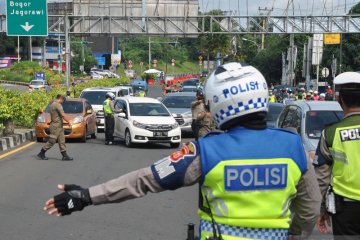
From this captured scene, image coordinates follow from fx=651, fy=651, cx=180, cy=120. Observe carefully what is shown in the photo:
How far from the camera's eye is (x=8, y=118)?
20172 mm

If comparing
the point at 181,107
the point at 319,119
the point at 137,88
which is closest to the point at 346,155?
the point at 319,119

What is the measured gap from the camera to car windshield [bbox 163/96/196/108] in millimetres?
24281

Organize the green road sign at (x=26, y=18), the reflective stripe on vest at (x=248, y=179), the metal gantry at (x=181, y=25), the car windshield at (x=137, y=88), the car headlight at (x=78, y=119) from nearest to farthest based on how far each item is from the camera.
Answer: the reflective stripe on vest at (x=248, y=179)
the car headlight at (x=78, y=119)
the green road sign at (x=26, y=18)
the metal gantry at (x=181, y=25)
the car windshield at (x=137, y=88)

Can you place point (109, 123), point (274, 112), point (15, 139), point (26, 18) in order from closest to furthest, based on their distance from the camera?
1. point (274, 112)
2. point (15, 139)
3. point (109, 123)
4. point (26, 18)

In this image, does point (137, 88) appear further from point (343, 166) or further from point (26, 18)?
point (343, 166)

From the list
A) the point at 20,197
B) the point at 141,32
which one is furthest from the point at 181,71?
the point at 20,197

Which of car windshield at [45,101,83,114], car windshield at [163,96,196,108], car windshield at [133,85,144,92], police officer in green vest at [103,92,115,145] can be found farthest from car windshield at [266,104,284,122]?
car windshield at [133,85,144,92]

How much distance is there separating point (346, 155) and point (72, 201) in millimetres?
2156

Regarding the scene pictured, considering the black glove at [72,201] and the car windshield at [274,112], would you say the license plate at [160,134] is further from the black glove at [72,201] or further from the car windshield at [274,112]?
the black glove at [72,201]

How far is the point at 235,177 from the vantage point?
→ 289 centimetres

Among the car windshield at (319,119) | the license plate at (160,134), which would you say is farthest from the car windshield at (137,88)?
the car windshield at (319,119)

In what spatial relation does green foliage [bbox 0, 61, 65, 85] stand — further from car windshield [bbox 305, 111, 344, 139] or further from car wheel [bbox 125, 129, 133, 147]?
car windshield [bbox 305, 111, 344, 139]

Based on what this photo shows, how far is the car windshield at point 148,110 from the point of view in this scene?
2008 centimetres

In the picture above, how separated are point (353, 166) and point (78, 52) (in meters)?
117
